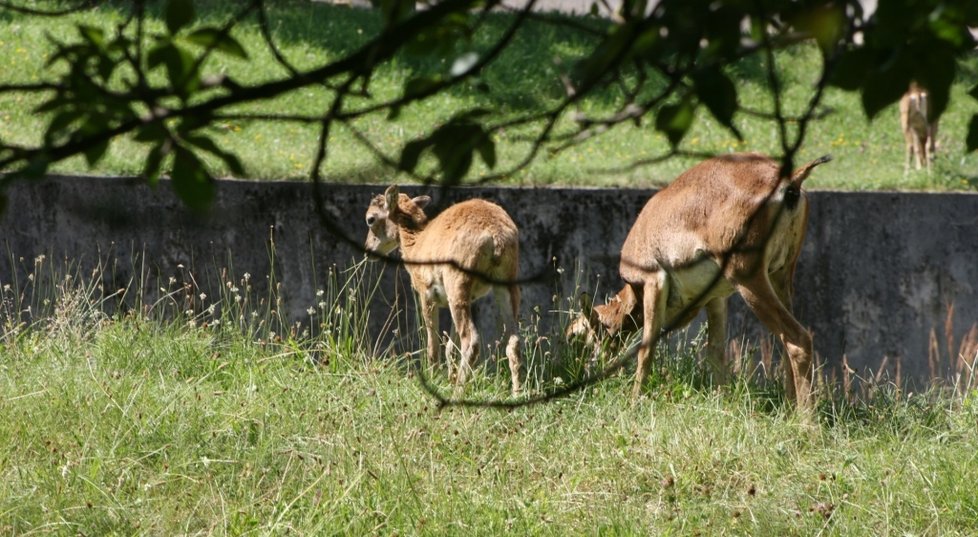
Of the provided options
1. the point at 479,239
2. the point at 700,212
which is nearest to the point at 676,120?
the point at 700,212

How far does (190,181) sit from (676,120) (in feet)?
2.61

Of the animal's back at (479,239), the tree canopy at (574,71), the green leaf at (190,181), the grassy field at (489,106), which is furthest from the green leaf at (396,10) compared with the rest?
the grassy field at (489,106)

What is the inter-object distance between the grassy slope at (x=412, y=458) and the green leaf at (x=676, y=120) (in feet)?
11.2

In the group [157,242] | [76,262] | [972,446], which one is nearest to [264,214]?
[157,242]

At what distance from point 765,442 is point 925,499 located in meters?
0.99

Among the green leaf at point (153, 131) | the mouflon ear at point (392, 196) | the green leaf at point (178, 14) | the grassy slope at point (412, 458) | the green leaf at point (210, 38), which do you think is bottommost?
the grassy slope at point (412, 458)

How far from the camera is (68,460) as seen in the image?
5.82m

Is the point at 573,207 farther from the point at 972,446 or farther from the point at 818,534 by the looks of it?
the point at 818,534

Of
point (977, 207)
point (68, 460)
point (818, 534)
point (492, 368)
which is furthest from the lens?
point (977, 207)

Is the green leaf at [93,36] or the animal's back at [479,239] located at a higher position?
the green leaf at [93,36]

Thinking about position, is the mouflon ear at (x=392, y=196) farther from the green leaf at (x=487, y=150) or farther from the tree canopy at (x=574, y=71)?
the tree canopy at (x=574, y=71)

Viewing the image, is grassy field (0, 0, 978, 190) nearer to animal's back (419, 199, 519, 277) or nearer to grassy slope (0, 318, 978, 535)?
animal's back (419, 199, 519, 277)

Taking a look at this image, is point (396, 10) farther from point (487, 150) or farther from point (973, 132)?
point (973, 132)

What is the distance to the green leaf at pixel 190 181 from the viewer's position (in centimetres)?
210
